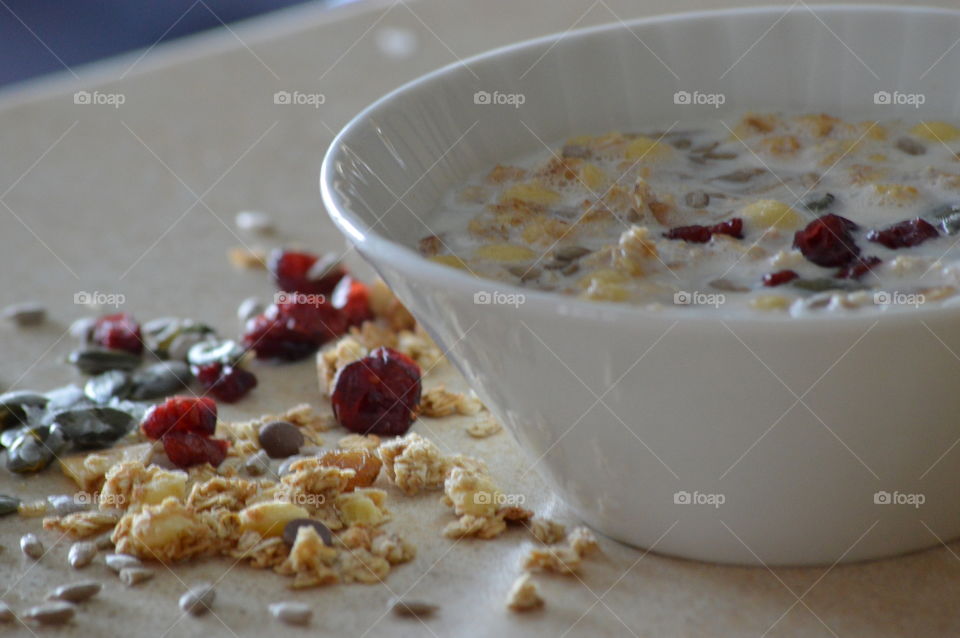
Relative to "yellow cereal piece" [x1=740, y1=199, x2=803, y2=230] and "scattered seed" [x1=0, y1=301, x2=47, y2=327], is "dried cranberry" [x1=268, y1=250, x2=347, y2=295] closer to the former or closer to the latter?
"scattered seed" [x1=0, y1=301, x2=47, y2=327]

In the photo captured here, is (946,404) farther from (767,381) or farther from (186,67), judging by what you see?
(186,67)

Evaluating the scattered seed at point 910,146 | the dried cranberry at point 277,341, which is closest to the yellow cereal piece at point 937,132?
the scattered seed at point 910,146

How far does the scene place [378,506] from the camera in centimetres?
85

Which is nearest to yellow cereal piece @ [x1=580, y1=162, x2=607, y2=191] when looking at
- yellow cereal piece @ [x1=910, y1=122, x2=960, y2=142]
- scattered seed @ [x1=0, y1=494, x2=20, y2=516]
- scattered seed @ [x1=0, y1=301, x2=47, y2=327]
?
yellow cereal piece @ [x1=910, y1=122, x2=960, y2=142]

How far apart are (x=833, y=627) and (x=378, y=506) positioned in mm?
315

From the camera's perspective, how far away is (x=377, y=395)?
96cm

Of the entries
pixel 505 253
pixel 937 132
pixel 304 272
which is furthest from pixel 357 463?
pixel 937 132

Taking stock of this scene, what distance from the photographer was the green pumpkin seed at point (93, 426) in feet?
3.16

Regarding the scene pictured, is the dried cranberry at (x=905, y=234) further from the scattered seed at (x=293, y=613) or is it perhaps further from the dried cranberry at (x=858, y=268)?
the scattered seed at (x=293, y=613)

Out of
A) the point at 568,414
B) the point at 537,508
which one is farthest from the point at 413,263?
the point at 537,508

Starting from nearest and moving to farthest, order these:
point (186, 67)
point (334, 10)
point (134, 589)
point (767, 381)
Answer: point (767, 381), point (134, 589), point (186, 67), point (334, 10)

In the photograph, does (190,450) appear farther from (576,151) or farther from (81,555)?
(576,151)

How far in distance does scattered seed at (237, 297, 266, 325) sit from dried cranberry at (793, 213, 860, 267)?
1.91 feet

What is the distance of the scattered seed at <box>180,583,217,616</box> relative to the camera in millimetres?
761
